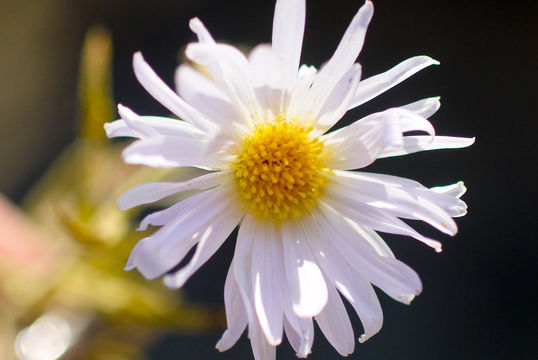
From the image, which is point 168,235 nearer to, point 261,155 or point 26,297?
point 261,155

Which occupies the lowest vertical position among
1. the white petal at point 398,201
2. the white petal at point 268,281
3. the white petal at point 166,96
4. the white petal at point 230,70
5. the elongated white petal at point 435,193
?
the white petal at point 268,281

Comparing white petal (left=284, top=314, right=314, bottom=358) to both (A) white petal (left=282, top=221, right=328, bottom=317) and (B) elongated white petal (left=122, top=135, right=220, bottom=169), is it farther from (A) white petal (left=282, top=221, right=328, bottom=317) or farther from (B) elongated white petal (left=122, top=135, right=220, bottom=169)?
(B) elongated white petal (left=122, top=135, right=220, bottom=169)

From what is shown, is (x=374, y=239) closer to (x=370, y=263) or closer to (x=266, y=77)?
(x=370, y=263)

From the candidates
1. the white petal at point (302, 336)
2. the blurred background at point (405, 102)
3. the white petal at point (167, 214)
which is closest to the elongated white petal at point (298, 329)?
the white petal at point (302, 336)

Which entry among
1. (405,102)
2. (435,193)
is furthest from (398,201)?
(405,102)

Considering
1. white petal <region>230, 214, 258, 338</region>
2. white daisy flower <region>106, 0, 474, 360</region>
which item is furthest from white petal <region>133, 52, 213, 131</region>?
white petal <region>230, 214, 258, 338</region>

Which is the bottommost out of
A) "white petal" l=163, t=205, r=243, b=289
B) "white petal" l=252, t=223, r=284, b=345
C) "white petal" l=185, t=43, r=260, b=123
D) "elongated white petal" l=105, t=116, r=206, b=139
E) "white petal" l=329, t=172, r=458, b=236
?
"white petal" l=252, t=223, r=284, b=345

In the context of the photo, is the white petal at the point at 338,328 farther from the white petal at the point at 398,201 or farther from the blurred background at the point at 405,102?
the blurred background at the point at 405,102
